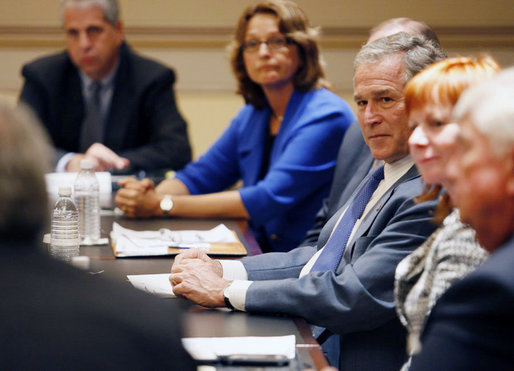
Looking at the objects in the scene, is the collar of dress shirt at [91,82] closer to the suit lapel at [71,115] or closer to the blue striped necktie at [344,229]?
the suit lapel at [71,115]

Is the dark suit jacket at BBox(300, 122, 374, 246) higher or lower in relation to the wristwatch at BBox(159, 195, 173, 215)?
higher

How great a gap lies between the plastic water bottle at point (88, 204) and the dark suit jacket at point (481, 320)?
164 centimetres

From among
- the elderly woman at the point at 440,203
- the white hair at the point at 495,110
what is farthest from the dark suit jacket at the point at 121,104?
the white hair at the point at 495,110

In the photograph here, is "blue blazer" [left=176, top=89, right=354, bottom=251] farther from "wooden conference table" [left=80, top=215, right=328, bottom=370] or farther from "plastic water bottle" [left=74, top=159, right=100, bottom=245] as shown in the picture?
"plastic water bottle" [left=74, top=159, right=100, bottom=245]

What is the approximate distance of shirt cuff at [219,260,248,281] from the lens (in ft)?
6.88

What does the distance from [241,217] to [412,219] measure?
1438mm

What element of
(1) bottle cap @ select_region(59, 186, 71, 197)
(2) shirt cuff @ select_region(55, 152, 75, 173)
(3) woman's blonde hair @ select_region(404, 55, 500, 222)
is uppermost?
(3) woman's blonde hair @ select_region(404, 55, 500, 222)

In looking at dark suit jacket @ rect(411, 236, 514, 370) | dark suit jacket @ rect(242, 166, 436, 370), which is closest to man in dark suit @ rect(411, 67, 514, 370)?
dark suit jacket @ rect(411, 236, 514, 370)

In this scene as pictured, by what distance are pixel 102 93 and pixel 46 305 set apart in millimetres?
3394

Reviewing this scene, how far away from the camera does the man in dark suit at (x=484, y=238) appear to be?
1048 millimetres

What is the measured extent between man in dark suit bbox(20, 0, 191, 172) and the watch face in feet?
3.01

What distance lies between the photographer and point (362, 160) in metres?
2.75

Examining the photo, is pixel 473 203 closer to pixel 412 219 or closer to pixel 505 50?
pixel 412 219

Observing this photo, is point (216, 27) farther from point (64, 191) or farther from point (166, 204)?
point (64, 191)
